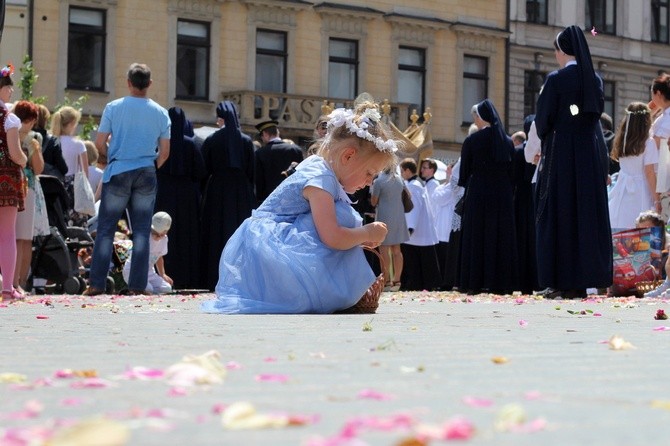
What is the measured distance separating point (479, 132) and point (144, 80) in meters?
3.70

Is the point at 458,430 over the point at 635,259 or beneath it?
beneath

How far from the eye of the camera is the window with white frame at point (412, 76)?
43.4 m

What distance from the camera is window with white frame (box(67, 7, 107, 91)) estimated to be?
3694 cm

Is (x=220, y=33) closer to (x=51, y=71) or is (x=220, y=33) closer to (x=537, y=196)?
(x=51, y=71)

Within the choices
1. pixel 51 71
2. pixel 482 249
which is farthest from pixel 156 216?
pixel 51 71

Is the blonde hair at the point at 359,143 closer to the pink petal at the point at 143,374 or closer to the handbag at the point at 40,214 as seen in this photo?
the pink petal at the point at 143,374

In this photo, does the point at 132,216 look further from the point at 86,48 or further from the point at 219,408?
the point at 86,48

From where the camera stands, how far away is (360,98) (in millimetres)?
8844

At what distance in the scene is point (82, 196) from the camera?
1431 cm

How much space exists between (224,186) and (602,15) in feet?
112

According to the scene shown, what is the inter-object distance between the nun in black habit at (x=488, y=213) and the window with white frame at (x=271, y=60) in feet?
85.1

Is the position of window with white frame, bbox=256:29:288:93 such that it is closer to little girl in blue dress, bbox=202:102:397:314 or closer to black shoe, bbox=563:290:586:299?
black shoe, bbox=563:290:586:299

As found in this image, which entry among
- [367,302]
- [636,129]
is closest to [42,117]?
[636,129]

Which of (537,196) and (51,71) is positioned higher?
(51,71)
